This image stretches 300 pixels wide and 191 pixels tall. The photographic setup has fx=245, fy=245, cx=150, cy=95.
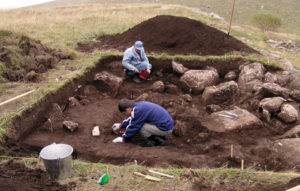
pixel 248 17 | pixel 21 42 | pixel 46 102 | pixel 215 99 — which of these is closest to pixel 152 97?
pixel 215 99

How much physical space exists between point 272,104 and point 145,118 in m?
3.19

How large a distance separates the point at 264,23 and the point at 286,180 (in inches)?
1048

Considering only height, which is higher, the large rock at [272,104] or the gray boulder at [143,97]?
the large rock at [272,104]

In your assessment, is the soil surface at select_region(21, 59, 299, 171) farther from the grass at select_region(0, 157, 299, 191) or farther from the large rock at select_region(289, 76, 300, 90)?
the large rock at select_region(289, 76, 300, 90)

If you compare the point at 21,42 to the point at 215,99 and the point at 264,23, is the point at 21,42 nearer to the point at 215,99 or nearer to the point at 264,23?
the point at 215,99

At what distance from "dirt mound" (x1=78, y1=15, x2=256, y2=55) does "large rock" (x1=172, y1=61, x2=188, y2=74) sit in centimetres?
137

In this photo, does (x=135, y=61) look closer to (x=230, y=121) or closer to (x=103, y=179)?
(x=230, y=121)

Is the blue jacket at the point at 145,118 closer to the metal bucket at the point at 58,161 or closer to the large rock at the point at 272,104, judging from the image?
the metal bucket at the point at 58,161

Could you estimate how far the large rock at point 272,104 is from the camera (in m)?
5.70

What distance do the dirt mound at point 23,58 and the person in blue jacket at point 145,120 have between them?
361cm

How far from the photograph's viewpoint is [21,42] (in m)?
8.06

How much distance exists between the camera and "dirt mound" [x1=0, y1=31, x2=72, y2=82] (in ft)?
22.2

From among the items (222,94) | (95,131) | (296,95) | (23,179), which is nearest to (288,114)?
(296,95)

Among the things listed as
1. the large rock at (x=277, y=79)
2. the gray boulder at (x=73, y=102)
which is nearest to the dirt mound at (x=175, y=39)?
the large rock at (x=277, y=79)
